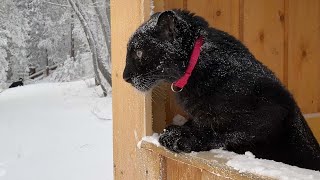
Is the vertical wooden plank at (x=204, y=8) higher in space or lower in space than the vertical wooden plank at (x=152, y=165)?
higher

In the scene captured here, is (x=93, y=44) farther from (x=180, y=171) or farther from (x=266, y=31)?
(x=180, y=171)

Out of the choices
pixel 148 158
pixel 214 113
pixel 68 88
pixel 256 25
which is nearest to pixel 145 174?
pixel 148 158

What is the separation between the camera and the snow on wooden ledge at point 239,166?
55.1 inches

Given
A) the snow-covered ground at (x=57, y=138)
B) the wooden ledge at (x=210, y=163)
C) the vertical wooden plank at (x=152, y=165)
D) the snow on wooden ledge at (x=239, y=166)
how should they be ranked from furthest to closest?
the snow-covered ground at (x=57, y=138) < the vertical wooden plank at (x=152, y=165) < the wooden ledge at (x=210, y=163) < the snow on wooden ledge at (x=239, y=166)

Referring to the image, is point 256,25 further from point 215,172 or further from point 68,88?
point 68,88

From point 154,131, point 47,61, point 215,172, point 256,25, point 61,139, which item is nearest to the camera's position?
point 215,172

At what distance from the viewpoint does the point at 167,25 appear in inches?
77.7

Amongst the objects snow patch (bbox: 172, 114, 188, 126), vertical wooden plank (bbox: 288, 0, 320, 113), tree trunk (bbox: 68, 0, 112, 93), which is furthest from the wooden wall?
tree trunk (bbox: 68, 0, 112, 93)

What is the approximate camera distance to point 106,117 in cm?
1139

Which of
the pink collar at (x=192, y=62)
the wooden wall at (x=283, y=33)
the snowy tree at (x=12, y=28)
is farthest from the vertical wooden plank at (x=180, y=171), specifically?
the snowy tree at (x=12, y=28)

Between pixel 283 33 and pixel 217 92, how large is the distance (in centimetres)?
129

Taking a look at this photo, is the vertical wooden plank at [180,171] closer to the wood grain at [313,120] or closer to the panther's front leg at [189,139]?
the panther's front leg at [189,139]

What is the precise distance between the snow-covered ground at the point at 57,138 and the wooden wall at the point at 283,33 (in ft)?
13.3

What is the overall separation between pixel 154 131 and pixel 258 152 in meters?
0.61
